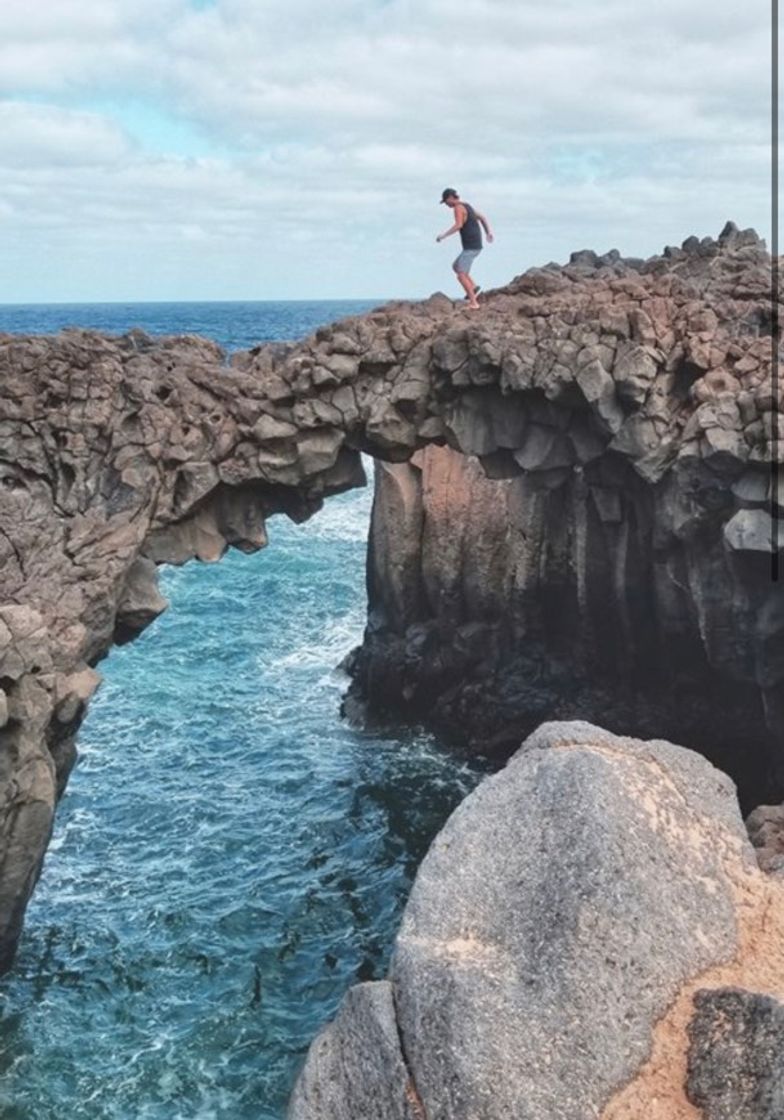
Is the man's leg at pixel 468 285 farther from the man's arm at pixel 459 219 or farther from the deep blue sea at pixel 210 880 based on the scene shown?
the deep blue sea at pixel 210 880

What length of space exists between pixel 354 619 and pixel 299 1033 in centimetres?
2523

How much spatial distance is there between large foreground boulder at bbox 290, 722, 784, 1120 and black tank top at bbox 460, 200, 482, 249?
14911 millimetres

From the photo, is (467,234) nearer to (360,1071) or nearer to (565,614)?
(565,614)

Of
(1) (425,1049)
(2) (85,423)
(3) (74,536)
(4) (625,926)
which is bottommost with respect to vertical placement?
(1) (425,1049)

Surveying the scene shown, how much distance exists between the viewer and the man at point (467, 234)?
27.7 m

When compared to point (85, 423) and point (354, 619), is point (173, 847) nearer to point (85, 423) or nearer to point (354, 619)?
point (85, 423)

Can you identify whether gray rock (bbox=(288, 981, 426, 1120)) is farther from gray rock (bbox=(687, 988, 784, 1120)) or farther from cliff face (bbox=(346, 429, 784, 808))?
cliff face (bbox=(346, 429, 784, 808))

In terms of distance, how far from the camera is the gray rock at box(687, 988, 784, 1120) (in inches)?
532

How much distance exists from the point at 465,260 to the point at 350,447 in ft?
17.6

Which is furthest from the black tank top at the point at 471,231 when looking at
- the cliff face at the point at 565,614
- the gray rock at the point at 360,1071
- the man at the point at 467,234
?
the gray rock at the point at 360,1071

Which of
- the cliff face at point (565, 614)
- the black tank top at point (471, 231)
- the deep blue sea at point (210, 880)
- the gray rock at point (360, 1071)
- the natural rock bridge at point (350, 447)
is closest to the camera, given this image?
the gray rock at point (360, 1071)

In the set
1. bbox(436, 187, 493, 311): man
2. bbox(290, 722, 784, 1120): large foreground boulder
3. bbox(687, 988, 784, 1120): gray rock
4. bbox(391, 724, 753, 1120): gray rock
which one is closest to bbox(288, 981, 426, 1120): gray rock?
bbox(290, 722, 784, 1120): large foreground boulder

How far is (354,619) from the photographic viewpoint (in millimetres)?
46719

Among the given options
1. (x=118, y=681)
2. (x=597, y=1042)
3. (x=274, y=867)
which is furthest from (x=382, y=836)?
(x=597, y=1042)
